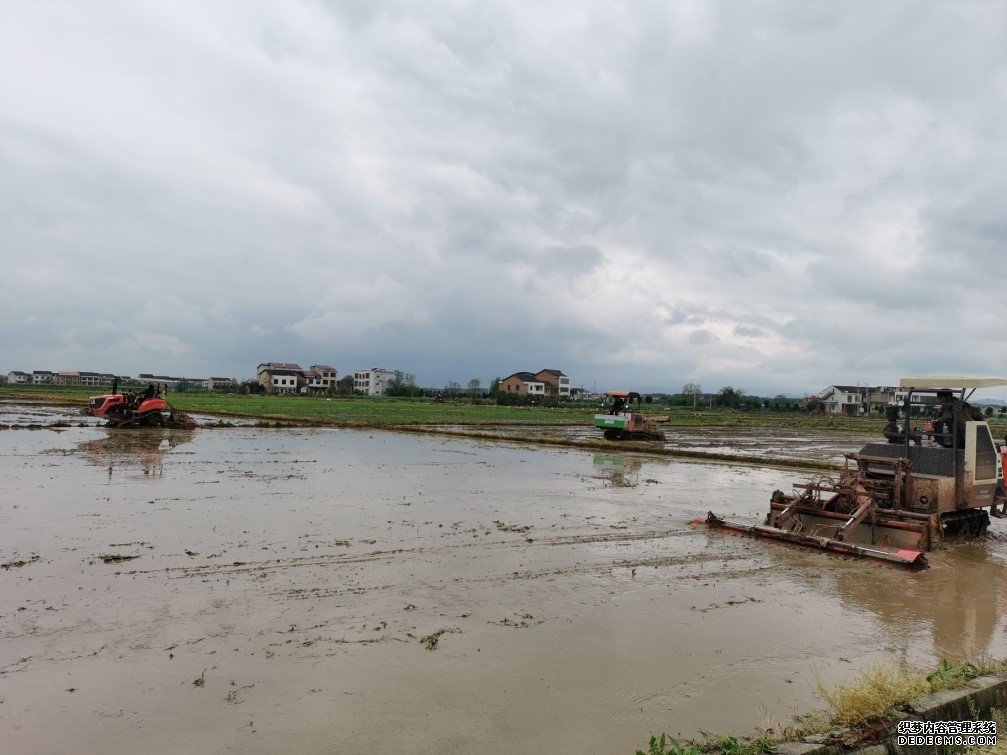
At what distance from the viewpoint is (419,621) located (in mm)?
6180

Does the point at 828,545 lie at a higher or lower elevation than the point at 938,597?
higher

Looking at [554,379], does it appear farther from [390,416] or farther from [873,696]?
[873,696]

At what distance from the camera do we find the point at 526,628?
20.0 ft

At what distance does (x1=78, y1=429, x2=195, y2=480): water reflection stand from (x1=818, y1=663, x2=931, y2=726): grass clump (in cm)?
1519

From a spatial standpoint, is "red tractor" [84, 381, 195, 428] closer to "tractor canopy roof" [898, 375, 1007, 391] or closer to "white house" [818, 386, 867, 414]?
"tractor canopy roof" [898, 375, 1007, 391]

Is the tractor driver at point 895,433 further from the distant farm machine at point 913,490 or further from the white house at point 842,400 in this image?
the white house at point 842,400

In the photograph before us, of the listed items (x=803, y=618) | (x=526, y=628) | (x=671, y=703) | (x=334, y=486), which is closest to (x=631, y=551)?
(x=803, y=618)

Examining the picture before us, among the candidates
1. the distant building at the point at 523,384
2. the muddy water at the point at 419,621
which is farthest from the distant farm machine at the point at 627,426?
the distant building at the point at 523,384

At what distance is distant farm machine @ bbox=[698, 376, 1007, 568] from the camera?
10047mm

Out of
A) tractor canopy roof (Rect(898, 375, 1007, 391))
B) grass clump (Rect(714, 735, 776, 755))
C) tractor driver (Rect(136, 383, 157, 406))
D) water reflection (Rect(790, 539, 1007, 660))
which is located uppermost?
tractor canopy roof (Rect(898, 375, 1007, 391))

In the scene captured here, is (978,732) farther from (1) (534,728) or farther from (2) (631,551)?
(2) (631,551)

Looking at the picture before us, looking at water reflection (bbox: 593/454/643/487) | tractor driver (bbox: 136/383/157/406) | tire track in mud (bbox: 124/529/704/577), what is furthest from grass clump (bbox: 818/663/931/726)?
tractor driver (bbox: 136/383/157/406)

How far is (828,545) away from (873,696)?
578cm

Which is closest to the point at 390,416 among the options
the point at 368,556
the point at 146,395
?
the point at 146,395
